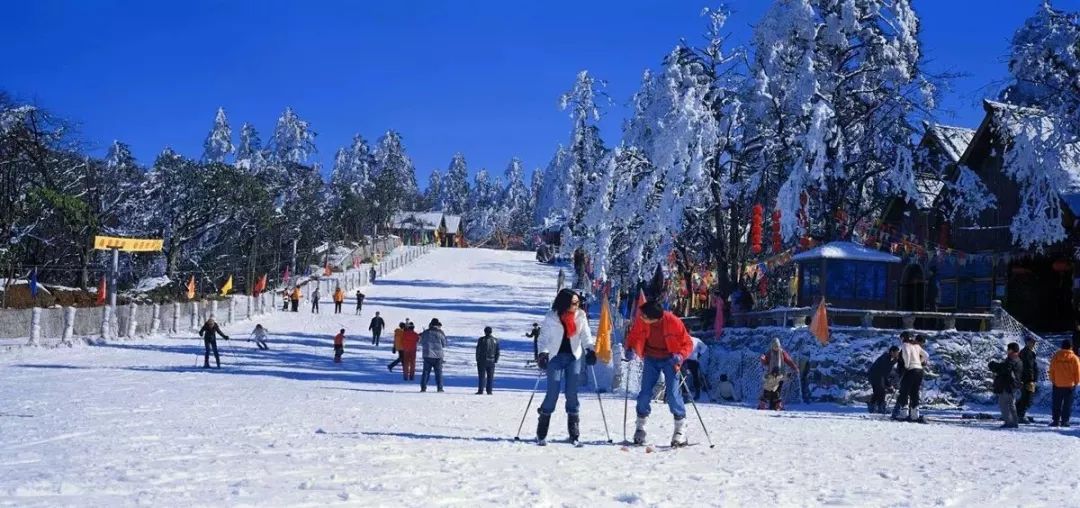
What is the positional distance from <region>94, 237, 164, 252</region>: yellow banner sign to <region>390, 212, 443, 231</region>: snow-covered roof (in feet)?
223

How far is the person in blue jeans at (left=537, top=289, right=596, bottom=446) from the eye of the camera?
377 inches

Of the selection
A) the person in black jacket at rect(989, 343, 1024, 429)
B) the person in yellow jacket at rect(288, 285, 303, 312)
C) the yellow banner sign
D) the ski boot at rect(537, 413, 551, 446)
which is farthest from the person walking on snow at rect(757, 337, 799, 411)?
the person in yellow jacket at rect(288, 285, 303, 312)

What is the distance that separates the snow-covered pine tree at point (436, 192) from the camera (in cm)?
15425

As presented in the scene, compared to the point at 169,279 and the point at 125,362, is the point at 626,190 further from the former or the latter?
the point at 169,279

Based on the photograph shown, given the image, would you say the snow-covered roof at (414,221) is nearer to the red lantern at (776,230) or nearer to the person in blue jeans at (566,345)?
the red lantern at (776,230)

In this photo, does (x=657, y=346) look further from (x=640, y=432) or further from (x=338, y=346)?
(x=338, y=346)

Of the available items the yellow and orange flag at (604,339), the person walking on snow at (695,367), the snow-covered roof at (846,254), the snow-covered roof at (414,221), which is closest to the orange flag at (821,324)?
the person walking on snow at (695,367)

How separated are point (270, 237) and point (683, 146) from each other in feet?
136

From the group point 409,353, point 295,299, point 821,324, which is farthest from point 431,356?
point 295,299

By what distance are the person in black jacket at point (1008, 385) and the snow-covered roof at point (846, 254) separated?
9.84 m

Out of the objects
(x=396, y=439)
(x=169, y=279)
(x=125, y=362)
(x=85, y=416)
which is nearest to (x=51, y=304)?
(x=169, y=279)

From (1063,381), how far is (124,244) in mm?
30621

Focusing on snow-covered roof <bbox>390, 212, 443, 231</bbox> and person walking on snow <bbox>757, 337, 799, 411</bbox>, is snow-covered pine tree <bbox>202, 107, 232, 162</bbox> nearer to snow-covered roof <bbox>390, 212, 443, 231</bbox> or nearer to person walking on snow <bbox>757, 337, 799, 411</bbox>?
snow-covered roof <bbox>390, 212, 443, 231</bbox>

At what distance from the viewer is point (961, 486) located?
7.11 metres
